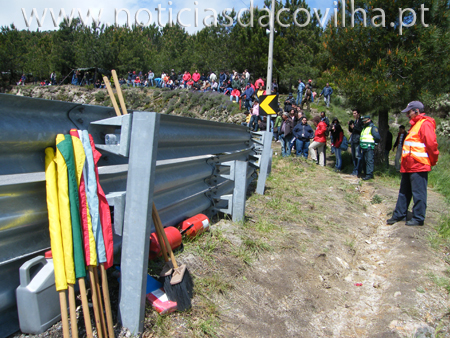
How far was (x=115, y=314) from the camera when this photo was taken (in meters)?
2.47

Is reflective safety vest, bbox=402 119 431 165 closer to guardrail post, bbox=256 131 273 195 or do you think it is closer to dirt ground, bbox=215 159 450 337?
dirt ground, bbox=215 159 450 337

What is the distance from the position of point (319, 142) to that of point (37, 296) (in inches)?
463

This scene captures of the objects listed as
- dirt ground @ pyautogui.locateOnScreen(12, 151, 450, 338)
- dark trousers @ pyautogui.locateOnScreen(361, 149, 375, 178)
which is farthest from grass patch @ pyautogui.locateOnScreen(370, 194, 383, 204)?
dark trousers @ pyautogui.locateOnScreen(361, 149, 375, 178)

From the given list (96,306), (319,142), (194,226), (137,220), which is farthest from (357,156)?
(96,306)

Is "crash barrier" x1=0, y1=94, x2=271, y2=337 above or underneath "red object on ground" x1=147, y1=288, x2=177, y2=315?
above

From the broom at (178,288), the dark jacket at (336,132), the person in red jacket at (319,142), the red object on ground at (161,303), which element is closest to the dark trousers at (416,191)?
the broom at (178,288)

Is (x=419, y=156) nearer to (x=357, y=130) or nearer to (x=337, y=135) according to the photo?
(x=357, y=130)

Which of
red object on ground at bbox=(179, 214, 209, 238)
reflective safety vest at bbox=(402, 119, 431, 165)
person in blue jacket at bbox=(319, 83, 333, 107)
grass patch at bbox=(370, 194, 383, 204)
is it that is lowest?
grass patch at bbox=(370, 194, 383, 204)

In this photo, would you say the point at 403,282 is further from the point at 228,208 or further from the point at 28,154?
the point at 28,154

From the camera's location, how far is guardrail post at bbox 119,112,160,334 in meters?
2.34

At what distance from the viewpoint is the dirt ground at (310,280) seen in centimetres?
284

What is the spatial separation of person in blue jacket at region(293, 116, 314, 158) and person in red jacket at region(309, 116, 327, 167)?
0.99ft

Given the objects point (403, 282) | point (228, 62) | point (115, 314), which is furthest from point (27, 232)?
point (228, 62)

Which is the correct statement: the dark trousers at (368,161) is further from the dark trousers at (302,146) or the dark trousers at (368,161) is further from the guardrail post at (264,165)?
the guardrail post at (264,165)
